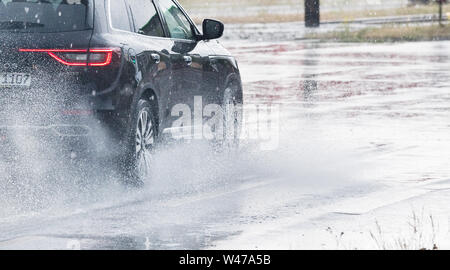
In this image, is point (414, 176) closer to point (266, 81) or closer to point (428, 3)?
point (266, 81)

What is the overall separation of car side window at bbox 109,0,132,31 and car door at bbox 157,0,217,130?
73 cm

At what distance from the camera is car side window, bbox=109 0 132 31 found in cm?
1078

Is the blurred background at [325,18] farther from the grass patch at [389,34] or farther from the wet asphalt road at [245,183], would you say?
the wet asphalt road at [245,183]

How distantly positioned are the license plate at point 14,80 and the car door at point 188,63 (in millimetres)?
1707

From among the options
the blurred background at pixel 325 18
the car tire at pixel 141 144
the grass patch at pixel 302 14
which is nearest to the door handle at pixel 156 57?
the car tire at pixel 141 144

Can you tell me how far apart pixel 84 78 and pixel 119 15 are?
3.00ft

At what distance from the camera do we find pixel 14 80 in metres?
10.2

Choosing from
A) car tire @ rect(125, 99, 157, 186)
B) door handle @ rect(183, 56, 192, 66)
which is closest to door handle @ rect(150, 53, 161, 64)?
car tire @ rect(125, 99, 157, 186)

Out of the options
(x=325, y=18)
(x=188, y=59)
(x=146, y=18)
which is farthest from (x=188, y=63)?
(x=325, y=18)

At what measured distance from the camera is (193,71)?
12.1 meters

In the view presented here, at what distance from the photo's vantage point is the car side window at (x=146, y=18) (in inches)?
446

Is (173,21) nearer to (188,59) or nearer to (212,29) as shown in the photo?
(212,29)
